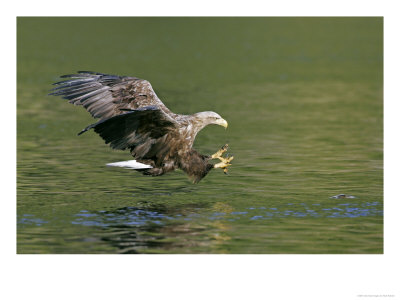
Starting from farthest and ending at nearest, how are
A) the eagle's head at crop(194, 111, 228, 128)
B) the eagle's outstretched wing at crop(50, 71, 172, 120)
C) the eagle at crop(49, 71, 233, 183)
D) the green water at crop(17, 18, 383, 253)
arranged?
the eagle's outstretched wing at crop(50, 71, 172, 120), the eagle's head at crop(194, 111, 228, 128), the eagle at crop(49, 71, 233, 183), the green water at crop(17, 18, 383, 253)

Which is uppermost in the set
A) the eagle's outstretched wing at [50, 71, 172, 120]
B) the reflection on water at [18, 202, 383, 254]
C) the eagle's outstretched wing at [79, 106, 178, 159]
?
the eagle's outstretched wing at [50, 71, 172, 120]

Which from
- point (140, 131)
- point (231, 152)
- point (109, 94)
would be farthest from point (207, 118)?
point (231, 152)

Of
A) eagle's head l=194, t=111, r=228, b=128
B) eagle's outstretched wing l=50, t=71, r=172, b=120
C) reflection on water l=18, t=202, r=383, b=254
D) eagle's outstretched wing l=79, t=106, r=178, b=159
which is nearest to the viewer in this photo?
reflection on water l=18, t=202, r=383, b=254

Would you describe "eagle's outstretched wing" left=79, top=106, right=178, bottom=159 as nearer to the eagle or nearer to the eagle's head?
the eagle

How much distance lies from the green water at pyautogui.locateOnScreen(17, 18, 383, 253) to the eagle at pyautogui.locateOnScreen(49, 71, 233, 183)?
450 millimetres

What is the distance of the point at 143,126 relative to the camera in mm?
9125

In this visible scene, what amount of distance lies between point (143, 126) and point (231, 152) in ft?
14.3

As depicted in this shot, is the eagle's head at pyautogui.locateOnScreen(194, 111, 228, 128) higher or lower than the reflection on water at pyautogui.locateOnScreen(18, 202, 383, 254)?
higher

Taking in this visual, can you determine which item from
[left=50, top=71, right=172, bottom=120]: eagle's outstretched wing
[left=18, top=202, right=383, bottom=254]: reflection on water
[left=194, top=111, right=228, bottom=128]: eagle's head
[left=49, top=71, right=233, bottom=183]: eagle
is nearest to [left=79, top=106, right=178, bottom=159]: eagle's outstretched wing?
[left=49, top=71, right=233, bottom=183]: eagle

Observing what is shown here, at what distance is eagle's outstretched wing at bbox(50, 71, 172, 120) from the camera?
9953mm

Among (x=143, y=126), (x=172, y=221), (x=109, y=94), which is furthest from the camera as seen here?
(x=109, y=94)

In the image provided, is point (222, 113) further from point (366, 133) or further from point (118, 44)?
point (118, 44)

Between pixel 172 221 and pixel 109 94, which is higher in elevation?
pixel 109 94

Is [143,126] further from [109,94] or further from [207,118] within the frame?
[109,94]
